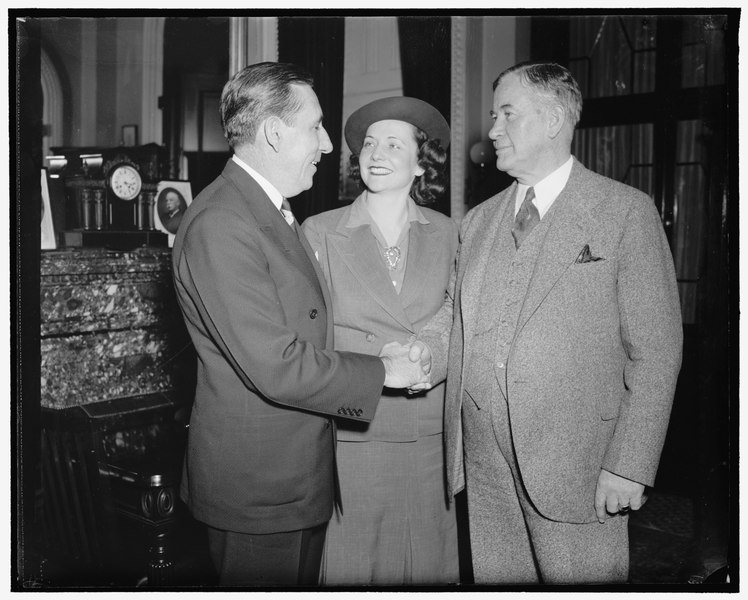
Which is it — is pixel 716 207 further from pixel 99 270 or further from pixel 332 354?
pixel 99 270

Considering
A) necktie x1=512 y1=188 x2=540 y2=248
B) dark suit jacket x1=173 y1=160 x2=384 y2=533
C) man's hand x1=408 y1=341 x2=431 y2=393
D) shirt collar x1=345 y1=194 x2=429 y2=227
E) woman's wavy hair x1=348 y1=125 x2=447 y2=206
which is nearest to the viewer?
dark suit jacket x1=173 y1=160 x2=384 y2=533

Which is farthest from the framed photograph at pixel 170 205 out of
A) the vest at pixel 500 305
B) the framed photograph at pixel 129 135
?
the vest at pixel 500 305

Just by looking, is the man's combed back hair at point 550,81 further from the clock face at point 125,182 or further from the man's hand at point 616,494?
the clock face at point 125,182

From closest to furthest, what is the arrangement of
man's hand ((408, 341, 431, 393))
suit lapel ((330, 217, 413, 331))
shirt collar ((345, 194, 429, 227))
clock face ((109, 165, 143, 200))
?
1. man's hand ((408, 341, 431, 393))
2. suit lapel ((330, 217, 413, 331))
3. shirt collar ((345, 194, 429, 227))
4. clock face ((109, 165, 143, 200))

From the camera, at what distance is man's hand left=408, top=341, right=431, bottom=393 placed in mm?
2334

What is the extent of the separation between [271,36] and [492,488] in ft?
7.82

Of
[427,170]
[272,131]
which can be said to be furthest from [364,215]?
[272,131]

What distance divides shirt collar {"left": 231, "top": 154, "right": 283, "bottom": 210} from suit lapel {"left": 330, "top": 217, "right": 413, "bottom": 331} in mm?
449

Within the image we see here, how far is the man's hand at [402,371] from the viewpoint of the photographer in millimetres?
2295

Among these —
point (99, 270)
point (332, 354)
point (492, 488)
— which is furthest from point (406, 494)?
point (99, 270)

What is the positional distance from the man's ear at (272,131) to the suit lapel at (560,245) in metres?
0.88

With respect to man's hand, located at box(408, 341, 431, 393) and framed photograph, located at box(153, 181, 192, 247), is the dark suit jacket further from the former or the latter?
framed photograph, located at box(153, 181, 192, 247)

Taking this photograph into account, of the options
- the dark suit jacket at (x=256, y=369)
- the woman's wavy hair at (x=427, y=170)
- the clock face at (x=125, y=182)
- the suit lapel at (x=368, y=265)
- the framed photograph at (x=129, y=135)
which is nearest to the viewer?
the dark suit jacket at (x=256, y=369)

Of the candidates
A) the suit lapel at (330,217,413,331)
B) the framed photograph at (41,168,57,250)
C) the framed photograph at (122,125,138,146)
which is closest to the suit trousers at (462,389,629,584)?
the suit lapel at (330,217,413,331)
